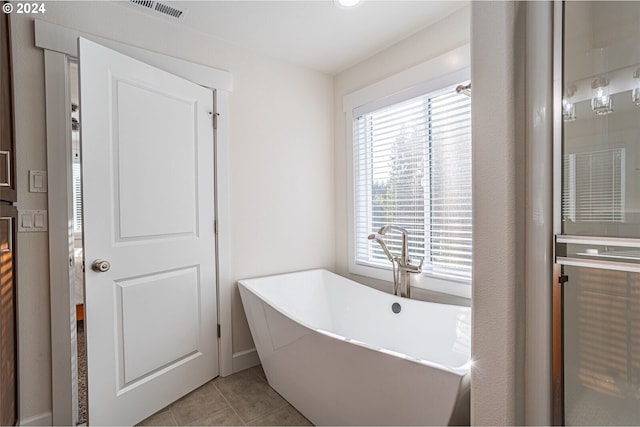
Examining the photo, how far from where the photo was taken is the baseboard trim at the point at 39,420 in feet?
5.44

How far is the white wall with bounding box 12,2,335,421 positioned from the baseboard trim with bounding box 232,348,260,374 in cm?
7

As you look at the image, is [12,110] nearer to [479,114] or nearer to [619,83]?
[479,114]

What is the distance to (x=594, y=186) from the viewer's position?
915 millimetres

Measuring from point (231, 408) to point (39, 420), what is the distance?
99cm

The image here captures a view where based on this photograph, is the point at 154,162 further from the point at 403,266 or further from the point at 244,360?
the point at 403,266

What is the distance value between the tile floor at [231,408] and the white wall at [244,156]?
0.36m

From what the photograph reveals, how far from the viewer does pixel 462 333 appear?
181cm

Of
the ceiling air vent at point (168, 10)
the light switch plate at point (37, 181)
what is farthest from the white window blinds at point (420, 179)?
the light switch plate at point (37, 181)

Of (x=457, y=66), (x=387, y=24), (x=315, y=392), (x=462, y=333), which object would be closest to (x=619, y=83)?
(x=457, y=66)

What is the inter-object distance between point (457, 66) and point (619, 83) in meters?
1.25

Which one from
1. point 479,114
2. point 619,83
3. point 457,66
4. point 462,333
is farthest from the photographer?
point 457,66

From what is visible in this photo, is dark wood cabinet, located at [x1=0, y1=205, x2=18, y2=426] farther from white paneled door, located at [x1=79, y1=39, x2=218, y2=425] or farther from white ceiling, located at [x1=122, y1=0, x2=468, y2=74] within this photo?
white ceiling, located at [x1=122, y1=0, x2=468, y2=74]

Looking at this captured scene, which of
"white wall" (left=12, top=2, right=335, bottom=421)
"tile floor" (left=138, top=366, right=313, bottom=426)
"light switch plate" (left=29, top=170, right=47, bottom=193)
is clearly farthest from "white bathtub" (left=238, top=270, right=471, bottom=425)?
"light switch plate" (left=29, top=170, right=47, bottom=193)

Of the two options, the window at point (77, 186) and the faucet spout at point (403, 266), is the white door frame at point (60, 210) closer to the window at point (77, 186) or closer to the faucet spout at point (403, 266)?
the window at point (77, 186)
